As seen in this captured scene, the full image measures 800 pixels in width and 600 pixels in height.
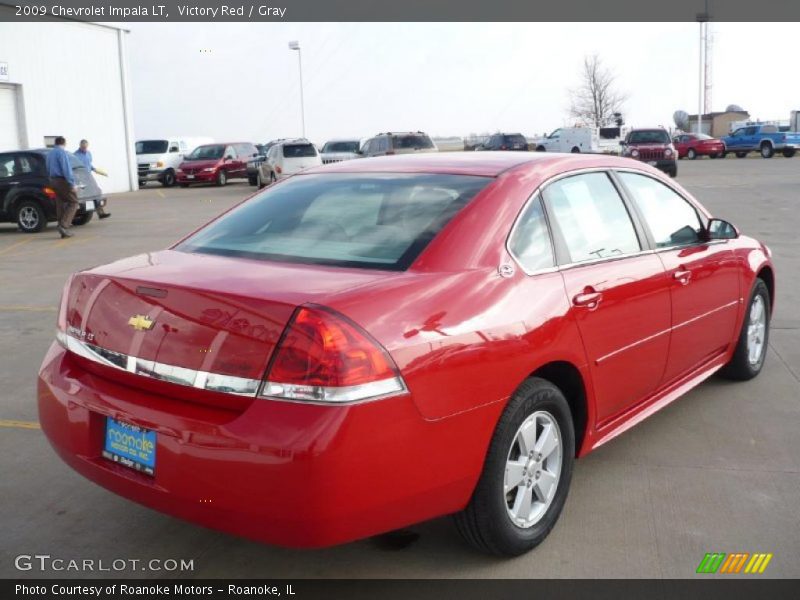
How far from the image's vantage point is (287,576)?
129 inches

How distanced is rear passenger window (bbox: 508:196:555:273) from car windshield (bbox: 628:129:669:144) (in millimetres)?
29337

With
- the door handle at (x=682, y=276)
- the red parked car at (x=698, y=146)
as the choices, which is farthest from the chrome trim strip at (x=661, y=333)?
the red parked car at (x=698, y=146)

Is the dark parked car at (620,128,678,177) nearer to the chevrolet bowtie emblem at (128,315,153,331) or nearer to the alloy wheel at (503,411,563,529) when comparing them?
the alloy wheel at (503,411,563,529)

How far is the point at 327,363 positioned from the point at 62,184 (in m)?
14.3

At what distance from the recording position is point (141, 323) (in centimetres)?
303

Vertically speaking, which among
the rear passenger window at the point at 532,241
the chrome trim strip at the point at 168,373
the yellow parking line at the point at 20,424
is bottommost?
the yellow parking line at the point at 20,424

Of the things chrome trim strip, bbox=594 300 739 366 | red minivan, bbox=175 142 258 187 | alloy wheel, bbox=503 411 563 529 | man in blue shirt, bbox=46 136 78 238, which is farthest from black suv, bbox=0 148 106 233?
red minivan, bbox=175 142 258 187

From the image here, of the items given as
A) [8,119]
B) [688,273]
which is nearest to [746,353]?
[688,273]

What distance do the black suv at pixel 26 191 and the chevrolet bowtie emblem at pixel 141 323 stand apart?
1454cm

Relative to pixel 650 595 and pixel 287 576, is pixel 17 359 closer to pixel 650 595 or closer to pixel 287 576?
pixel 287 576

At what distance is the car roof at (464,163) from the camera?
151 inches

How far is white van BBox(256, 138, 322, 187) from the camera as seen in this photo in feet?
87.2

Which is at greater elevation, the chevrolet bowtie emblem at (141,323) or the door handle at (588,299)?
the chevrolet bowtie emblem at (141,323)

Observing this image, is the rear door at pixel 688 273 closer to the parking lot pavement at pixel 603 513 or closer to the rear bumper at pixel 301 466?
the parking lot pavement at pixel 603 513
